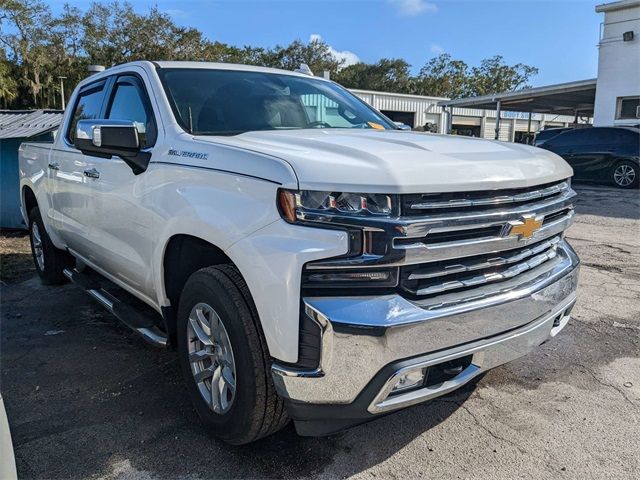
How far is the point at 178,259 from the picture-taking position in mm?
2951

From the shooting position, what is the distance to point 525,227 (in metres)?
2.47

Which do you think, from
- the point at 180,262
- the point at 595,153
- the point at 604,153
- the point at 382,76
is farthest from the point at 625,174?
the point at 382,76

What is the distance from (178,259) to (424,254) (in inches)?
56.5

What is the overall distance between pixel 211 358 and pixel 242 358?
44 centimetres

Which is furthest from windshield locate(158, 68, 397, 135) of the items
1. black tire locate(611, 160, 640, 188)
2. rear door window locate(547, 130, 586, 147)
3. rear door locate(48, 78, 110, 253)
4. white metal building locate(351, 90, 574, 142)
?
white metal building locate(351, 90, 574, 142)

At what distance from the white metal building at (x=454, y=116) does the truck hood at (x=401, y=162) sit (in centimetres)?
2929

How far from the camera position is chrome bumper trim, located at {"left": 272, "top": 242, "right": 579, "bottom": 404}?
2.05 meters

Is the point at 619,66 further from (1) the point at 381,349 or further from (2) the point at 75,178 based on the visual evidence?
(1) the point at 381,349

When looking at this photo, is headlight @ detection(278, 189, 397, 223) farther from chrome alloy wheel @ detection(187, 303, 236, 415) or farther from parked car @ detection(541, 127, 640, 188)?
parked car @ detection(541, 127, 640, 188)

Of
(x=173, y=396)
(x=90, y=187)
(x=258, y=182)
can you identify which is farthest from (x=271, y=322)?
(x=90, y=187)

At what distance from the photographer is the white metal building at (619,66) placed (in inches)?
772

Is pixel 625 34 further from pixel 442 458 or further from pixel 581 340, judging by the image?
pixel 442 458

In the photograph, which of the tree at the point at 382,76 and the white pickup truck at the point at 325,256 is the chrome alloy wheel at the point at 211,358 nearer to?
the white pickup truck at the point at 325,256

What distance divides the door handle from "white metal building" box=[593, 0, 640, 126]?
2082 cm
